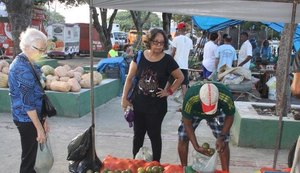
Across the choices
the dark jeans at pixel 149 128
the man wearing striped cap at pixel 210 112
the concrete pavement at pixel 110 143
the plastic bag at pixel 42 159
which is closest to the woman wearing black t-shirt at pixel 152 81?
the dark jeans at pixel 149 128

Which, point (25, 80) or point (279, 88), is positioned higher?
point (25, 80)

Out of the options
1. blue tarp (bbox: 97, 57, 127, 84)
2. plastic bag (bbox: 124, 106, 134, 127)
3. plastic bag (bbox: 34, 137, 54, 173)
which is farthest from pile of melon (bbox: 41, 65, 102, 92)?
plastic bag (bbox: 34, 137, 54, 173)

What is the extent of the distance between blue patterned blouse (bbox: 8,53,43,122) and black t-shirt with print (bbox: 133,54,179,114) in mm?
1095

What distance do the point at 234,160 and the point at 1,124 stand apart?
4.05 meters

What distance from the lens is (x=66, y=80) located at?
24.7ft

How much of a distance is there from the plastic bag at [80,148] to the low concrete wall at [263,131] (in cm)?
266

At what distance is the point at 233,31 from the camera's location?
26.6 meters

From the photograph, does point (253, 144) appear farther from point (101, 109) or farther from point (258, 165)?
point (101, 109)

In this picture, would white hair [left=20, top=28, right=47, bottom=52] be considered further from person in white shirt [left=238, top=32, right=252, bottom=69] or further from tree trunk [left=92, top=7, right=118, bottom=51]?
tree trunk [left=92, top=7, right=118, bottom=51]

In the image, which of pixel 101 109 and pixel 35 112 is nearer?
pixel 35 112

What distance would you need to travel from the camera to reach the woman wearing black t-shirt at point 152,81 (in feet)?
12.6

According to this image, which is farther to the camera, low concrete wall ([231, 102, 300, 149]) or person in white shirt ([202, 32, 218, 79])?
person in white shirt ([202, 32, 218, 79])

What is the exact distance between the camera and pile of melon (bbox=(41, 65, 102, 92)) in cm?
716

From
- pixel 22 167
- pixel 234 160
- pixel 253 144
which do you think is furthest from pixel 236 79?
pixel 22 167
